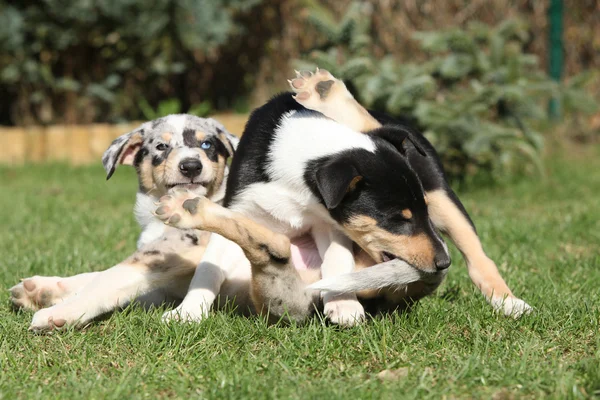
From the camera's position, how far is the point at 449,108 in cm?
673

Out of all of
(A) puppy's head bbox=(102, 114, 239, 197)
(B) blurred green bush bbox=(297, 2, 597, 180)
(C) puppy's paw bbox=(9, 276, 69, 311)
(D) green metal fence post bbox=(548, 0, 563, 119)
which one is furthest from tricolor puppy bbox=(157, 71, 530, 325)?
(D) green metal fence post bbox=(548, 0, 563, 119)

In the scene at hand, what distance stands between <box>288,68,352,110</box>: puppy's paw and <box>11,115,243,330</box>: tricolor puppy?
26.4 inches

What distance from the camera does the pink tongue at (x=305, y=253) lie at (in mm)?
3596

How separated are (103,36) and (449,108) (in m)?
4.94

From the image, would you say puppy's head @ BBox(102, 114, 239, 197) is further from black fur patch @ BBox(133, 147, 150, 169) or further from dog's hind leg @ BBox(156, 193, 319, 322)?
dog's hind leg @ BBox(156, 193, 319, 322)

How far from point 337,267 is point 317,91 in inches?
35.3

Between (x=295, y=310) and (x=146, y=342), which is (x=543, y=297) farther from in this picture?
(x=146, y=342)

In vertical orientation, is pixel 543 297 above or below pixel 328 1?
below

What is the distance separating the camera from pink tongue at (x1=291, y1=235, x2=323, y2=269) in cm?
360

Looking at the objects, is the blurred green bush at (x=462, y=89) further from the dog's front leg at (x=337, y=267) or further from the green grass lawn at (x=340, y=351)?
the dog's front leg at (x=337, y=267)

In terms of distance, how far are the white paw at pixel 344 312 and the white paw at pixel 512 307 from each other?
2.23 feet

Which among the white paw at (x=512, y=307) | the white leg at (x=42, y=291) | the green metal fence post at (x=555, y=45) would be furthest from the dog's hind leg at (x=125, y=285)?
the green metal fence post at (x=555, y=45)

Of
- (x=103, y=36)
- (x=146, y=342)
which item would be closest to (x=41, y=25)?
(x=103, y=36)

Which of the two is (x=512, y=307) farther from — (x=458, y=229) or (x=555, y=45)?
(x=555, y=45)
